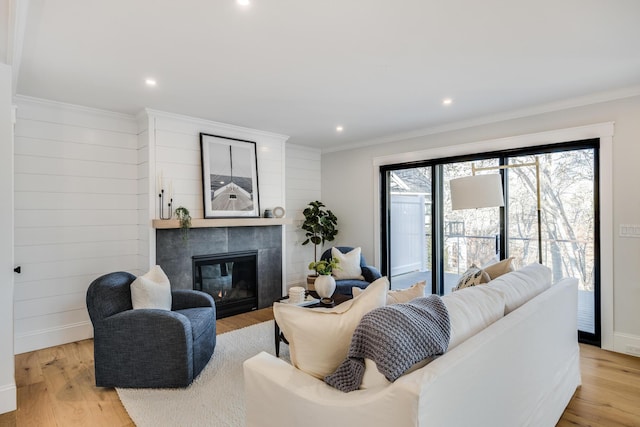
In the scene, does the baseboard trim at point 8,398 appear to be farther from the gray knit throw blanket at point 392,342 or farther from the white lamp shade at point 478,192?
the white lamp shade at point 478,192

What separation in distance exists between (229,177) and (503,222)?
3.46 meters

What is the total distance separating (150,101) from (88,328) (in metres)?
2.55

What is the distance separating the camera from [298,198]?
595 cm

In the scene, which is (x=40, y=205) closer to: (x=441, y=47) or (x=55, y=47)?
(x=55, y=47)

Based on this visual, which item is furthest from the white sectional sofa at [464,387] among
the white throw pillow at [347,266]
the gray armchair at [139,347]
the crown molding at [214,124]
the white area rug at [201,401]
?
the crown molding at [214,124]

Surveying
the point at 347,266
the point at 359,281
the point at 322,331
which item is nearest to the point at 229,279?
the point at 347,266

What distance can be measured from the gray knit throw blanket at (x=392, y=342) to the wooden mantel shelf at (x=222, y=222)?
309 cm

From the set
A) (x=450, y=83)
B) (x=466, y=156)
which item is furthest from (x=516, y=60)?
(x=466, y=156)

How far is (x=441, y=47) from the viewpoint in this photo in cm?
249

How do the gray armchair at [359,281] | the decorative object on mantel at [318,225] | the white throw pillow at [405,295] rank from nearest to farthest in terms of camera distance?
the white throw pillow at [405,295], the gray armchair at [359,281], the decorative object on mantel at [318,225]

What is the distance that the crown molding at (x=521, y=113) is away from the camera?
3.37 metres

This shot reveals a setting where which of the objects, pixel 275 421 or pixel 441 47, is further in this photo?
pixel 441 47

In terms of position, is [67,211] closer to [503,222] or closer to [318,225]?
[318,225]

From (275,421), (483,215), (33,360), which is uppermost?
(483,215)
